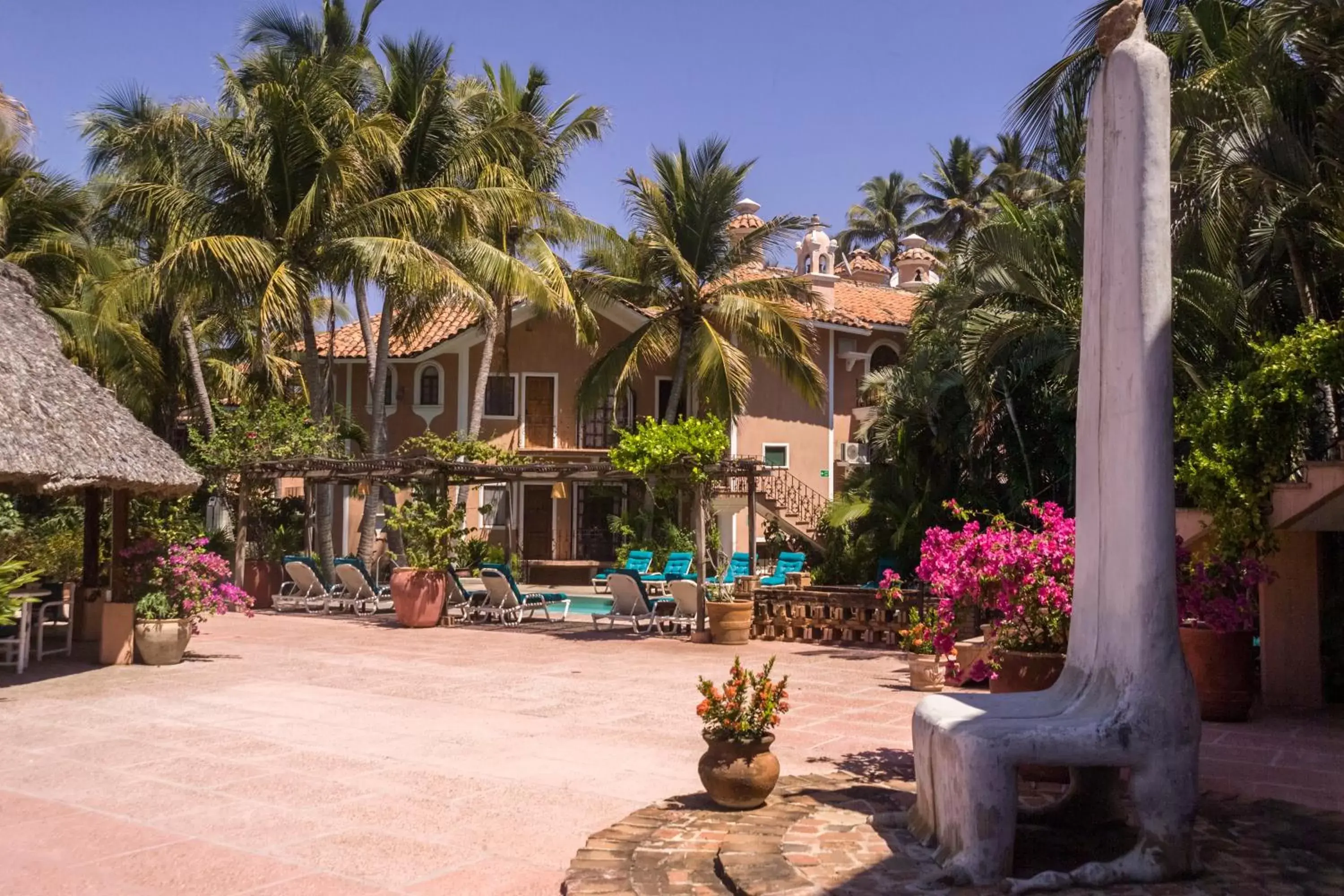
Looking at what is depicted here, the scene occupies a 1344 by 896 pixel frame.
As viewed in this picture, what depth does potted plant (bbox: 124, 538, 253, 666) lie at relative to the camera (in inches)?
526

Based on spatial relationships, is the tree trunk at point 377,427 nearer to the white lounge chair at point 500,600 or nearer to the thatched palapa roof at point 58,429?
the white lounge chair at point 500,600

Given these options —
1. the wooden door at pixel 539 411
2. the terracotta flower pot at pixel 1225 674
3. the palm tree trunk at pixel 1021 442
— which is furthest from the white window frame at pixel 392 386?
the terracotta flower pot at pixel 1225 674

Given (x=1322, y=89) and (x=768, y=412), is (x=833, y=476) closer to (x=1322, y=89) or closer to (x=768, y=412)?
(x=768, y=412)

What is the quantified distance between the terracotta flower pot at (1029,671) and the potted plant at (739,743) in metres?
1.39

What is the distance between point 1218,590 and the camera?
33.0 ft

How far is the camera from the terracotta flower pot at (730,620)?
1563 cm

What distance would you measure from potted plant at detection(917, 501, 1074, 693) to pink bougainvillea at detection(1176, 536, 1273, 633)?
2831 millimetres

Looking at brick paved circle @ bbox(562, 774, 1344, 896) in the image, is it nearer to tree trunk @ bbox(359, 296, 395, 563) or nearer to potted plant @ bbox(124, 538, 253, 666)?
potted plant @ bbox(124, 538, 253, 666)

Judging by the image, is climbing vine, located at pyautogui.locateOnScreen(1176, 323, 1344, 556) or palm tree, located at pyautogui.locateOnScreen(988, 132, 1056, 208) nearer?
climbing vine, located at pyautogui.locateOnScreen(1176, 323, 1344, 556)

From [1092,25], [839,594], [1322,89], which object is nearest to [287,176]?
[839,594]

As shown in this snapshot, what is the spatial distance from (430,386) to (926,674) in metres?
20.6

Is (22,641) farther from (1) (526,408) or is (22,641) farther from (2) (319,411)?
(1) (526,408)

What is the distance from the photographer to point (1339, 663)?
36.3 feet

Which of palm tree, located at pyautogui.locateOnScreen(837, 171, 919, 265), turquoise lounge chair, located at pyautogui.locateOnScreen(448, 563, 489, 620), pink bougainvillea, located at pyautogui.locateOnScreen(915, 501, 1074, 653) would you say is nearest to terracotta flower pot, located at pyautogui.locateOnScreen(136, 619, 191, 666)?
turquoise lounge chair, located at pyautogui.locateOnScreen(448, 563, 489, 620)
